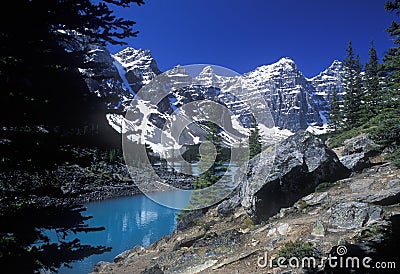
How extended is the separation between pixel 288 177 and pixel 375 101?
2794 centimetres

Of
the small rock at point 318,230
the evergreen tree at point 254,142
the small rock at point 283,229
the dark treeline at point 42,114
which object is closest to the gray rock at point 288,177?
the small rock at point 283,229

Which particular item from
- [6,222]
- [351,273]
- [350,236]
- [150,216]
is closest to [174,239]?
[350,236]

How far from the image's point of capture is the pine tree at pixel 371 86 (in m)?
31.1

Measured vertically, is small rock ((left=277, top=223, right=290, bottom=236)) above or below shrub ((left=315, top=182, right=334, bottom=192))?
below

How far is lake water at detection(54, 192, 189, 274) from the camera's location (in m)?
25.3

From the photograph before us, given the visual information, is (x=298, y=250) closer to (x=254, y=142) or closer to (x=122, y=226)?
(x=254, y=142)

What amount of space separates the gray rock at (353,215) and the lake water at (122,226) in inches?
800

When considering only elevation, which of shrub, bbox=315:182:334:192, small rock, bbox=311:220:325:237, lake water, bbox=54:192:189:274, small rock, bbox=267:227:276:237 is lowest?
lake water, bbox=54:192:189:274

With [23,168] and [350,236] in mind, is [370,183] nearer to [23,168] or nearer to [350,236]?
[350,236]

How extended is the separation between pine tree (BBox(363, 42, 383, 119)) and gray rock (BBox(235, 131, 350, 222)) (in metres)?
21.4

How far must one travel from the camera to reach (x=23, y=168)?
418cm

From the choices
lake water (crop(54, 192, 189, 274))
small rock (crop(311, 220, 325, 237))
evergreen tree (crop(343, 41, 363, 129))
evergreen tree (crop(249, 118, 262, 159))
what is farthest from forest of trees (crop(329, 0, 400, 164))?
lake water (crop(54, 192, 189, 274))

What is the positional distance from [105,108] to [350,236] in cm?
796

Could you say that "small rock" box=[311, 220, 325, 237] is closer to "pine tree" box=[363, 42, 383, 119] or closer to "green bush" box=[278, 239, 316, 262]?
"green bush" box=[278, 239, 316, 262]
